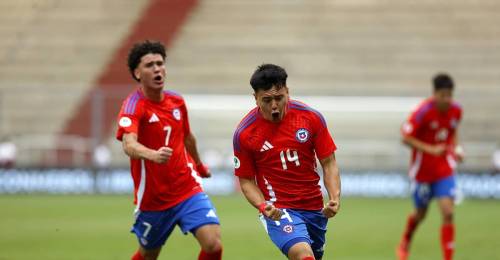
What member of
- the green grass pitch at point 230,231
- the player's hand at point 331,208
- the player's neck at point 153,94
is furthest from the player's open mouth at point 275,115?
the green grass pitch at point 230,231

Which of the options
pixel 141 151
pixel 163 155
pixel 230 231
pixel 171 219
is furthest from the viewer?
pixel 230 231

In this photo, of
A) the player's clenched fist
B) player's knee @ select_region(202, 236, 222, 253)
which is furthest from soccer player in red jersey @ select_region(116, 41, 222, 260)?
the player's clenched fist

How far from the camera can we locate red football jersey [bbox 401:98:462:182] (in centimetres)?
1312

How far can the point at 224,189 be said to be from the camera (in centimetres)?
2494

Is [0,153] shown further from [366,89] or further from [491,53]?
[491,53]

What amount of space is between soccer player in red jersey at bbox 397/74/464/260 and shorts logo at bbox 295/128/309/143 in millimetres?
4990

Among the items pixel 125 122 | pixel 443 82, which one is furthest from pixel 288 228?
pixel 443 82

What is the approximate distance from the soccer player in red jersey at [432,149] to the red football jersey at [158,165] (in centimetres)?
447

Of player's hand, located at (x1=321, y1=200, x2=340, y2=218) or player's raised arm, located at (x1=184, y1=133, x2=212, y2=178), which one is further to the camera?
player's raised arm, located at (x1=184, y1=133, x2=212, y2=178)

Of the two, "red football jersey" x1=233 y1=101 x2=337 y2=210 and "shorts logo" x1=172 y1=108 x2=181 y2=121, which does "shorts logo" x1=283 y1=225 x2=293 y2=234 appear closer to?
"red football jersey" x1=233 y1=101 x2=337 y2=210

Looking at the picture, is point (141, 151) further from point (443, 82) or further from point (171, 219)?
point (443, 82)

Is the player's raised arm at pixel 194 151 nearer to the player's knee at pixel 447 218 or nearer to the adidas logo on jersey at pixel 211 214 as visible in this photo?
the adidas logo on jersey at pixel 211 214

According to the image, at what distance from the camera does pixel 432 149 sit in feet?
42.3

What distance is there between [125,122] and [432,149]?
514 centimetres
